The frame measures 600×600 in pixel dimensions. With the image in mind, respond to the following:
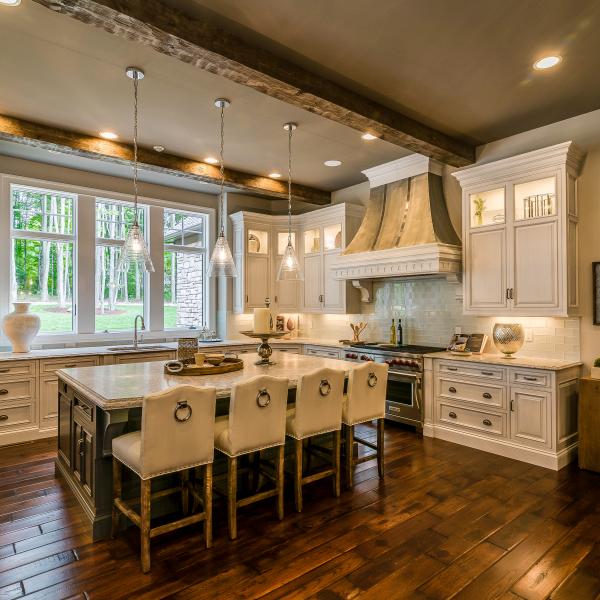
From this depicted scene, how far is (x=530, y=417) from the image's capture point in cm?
391

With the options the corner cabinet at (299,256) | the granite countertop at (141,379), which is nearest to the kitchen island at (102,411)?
the granite countertop at (141,379)

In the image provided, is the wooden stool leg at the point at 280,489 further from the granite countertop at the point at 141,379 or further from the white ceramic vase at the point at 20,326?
the white ceramic vase at the point at 20,326

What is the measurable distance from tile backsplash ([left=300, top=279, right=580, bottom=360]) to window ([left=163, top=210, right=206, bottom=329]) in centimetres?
185

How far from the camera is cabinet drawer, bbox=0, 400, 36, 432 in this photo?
439 centimetres

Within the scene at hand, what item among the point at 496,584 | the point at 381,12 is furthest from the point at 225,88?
the point at 496,584

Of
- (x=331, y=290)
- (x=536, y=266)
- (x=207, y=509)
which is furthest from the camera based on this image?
(x=331, y=290)

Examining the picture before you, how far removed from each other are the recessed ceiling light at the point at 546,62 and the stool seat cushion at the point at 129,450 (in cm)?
368

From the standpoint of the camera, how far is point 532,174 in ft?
13.4

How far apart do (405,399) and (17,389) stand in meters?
4.13

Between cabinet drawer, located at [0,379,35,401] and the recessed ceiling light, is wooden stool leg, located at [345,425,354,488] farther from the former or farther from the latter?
cabinet drawer, located at [0,379,35,401]

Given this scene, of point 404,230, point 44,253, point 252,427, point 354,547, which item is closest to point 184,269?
point 44,253

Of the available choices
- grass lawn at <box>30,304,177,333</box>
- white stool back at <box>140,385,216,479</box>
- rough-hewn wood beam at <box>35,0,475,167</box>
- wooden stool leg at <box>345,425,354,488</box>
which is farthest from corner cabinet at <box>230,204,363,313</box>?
white stool back at <box>140,385,216,479</box>

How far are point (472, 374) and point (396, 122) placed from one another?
2.51m

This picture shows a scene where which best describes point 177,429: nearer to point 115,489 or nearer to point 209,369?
point 115,489
